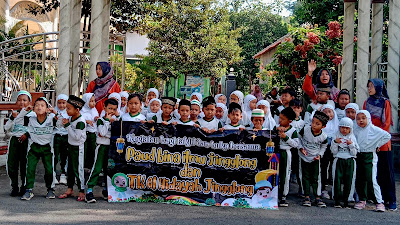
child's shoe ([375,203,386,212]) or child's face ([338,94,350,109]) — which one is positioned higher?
child's face ([338,94,350,109])

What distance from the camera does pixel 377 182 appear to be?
26.0 ft

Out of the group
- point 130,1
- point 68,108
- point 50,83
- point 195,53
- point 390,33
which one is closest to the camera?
point 68,108

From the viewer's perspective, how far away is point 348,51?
1269 centimetres

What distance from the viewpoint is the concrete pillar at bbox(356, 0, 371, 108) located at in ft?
37.8

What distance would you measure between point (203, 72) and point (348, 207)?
22.7 metres

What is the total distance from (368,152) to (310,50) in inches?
305

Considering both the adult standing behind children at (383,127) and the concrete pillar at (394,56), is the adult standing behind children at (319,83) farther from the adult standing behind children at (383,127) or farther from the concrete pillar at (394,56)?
the concrete pillar at (394,56)

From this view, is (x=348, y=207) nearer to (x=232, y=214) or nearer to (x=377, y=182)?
(x=377, y=182)

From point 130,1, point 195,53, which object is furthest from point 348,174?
point 195,53

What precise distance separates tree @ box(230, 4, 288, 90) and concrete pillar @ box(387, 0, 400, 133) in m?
31.3

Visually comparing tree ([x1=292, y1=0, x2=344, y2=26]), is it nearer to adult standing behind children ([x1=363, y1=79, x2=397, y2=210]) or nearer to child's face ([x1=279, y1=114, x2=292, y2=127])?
adult standing behind children ([x1=363, y1=79, x2=397, y2=210])

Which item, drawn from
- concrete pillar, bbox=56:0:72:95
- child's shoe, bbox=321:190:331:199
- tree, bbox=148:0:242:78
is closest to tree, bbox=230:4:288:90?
tree, bbox=148:0:242:78

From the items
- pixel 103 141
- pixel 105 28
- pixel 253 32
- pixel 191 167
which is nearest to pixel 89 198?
pixel 103 141

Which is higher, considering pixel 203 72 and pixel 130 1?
pixel 130 1
